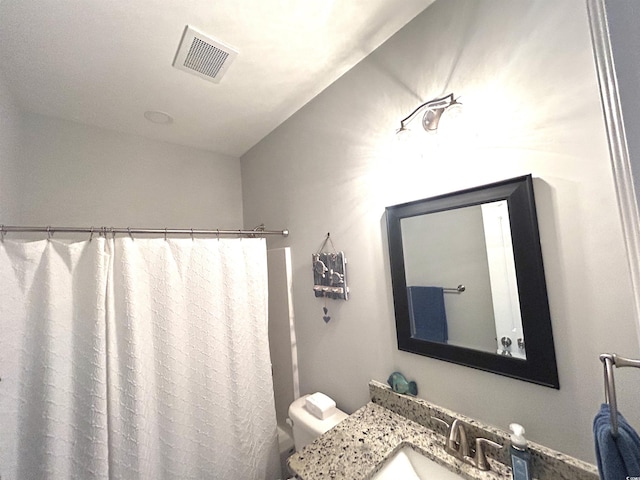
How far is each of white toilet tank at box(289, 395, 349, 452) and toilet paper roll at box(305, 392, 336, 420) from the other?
14mm

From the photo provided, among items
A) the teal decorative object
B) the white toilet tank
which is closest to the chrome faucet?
the teal decorative object

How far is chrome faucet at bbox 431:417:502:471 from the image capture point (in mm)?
763

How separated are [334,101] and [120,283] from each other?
1432mm

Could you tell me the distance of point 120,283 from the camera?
1.12 metres

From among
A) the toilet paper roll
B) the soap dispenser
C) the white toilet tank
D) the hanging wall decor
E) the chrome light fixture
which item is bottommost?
the white toilet tank

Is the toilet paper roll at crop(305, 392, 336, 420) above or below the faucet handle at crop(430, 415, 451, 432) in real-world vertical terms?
below

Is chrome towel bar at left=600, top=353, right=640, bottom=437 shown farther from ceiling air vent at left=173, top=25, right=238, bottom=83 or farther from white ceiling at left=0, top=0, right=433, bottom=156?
ceiling air vent at left=173, top=25, right=238, bottom=83

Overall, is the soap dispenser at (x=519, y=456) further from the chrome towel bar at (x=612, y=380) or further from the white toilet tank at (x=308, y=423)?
the white toilet tank at (x=308, y=423)

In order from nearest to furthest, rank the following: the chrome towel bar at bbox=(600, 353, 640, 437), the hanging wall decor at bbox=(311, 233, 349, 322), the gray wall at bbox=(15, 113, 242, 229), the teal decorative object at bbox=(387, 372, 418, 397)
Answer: the chrome towel bar at bbox=(600, 353, 640, 437), the teal decorative object at bbox=(387, 372, 418, 397), the hanging wall decor at bbox=(311, 233, 349, 322), the gray wall at bbox=(15, 113, 242, 229)

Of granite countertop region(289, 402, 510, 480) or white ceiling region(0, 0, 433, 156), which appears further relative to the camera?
white ceiling region(0, 0, 433, 156)

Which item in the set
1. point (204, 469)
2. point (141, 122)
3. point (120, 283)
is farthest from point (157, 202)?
point (204, 469)

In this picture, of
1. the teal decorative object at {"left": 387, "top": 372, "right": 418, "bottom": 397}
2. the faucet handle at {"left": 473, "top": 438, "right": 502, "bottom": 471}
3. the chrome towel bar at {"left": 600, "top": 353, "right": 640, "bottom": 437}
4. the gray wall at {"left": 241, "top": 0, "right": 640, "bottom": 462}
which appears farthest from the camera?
the teal decorative object at {"left": 387, "top": 372, "right": 418, "bottom": 397}

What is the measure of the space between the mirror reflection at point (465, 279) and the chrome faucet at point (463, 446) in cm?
28

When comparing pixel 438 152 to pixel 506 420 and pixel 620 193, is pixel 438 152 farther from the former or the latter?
pixel 506 420
